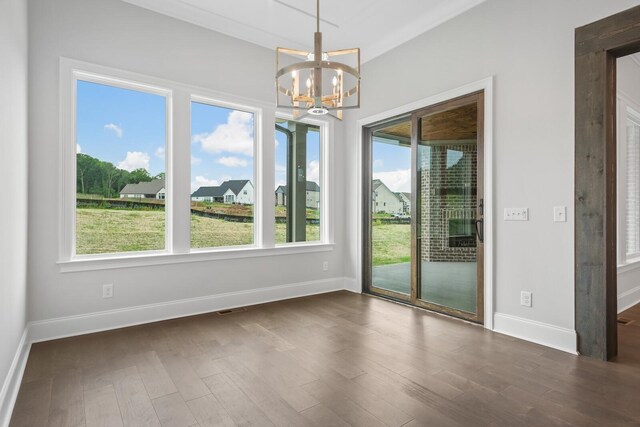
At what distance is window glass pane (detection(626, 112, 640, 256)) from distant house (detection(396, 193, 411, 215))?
273 cm

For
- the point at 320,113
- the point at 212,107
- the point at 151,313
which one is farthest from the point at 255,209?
the point at 320,113

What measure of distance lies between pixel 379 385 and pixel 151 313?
249 cm

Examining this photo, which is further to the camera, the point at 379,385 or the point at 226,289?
the point at 226,289

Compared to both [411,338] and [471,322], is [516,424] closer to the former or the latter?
[411,338]

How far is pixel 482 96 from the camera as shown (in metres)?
3.42

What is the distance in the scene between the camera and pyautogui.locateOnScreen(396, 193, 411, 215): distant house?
4285mm

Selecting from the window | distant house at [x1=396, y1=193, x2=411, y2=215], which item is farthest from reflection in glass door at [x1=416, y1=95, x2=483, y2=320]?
the window

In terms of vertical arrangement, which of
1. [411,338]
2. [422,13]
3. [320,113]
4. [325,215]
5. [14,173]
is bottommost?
[411,338]

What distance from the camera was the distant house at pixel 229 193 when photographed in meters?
4.06

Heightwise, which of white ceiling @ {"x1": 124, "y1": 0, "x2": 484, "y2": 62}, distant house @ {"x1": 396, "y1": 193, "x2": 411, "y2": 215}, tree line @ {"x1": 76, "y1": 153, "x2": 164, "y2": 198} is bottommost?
distant house @ {"x1": 396, "y1": 193, "x2": 411, "y2": 215}

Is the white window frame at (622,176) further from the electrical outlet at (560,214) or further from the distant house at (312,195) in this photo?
the distant house at (312,195)

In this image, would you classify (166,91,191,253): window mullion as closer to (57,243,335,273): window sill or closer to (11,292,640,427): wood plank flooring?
(57,243,335,273): window sill

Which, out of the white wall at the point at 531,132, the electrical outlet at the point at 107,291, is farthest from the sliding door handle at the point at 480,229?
the electrical outlet at the point at 107,291

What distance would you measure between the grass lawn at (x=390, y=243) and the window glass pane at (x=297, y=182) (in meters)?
0.86
